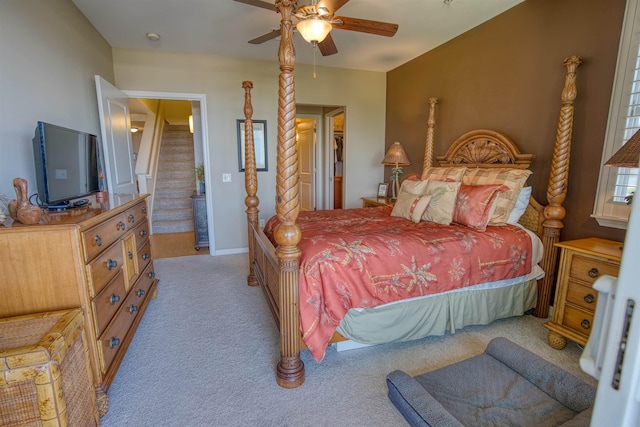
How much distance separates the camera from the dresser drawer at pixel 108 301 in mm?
1609

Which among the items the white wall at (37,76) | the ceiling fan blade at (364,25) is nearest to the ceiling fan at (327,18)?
the ceiling fan blade at (364,25)

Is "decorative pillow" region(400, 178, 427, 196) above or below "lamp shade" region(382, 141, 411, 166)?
below

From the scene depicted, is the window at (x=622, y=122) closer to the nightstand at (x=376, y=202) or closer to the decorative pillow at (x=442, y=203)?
the decorative pillow at (x=442, y=203)

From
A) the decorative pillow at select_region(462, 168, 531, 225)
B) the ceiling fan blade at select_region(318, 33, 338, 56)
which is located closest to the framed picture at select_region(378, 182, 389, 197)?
the decorative pillow at select_region(462, 168, 531, 225)

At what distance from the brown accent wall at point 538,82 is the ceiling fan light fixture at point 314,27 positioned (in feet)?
6.16

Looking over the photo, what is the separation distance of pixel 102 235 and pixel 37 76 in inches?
51.9

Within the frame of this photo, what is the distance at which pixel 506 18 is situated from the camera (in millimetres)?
2857

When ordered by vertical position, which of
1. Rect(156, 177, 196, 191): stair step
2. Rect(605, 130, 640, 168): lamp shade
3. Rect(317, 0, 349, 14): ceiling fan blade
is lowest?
Rect(156, 177, 196, 191): stair step

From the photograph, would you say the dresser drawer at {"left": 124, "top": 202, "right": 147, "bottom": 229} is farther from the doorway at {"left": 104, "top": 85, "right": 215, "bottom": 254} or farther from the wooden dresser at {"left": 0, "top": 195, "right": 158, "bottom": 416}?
the doorway at {"left": 104, "top": 85, "right": 215, "bottom": 254}

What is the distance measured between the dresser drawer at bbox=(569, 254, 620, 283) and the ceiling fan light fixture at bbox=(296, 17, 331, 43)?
2.29 meters

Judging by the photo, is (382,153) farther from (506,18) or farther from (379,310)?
(379,310)

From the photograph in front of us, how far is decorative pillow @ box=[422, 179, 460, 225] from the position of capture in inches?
102

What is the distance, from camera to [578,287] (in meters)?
2.01

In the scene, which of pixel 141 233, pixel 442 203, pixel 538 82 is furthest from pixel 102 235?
pixel 538 82
